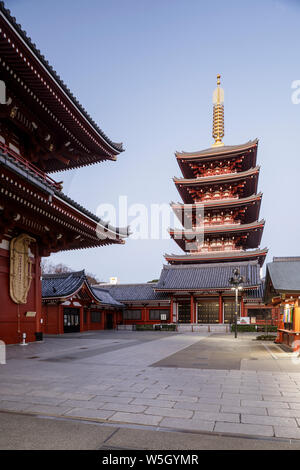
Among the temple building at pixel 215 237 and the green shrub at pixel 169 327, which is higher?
the temple building at pixel 215 237

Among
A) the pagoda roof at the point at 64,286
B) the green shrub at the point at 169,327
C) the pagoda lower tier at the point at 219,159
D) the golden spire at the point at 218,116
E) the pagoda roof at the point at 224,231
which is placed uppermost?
the golden spire at the point at 218,116

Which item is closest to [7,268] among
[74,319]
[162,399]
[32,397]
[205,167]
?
[32,397]

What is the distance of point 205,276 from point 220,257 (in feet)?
10.6

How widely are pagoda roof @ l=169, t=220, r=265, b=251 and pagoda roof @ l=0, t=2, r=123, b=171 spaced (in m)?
21.9

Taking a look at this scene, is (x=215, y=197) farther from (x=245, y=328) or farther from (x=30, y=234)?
(x=30, y=234)

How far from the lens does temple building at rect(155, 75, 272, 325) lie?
3284 centimetres

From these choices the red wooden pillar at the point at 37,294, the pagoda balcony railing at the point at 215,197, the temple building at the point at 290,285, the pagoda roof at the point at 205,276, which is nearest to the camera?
the temple building at the point at 290,285

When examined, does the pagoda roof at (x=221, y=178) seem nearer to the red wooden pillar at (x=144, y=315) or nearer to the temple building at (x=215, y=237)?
the temple building at (x=215, y=237)

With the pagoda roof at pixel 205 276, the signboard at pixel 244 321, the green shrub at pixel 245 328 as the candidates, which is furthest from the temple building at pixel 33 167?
the signboard at pixel 244 321

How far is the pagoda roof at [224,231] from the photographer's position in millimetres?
35500

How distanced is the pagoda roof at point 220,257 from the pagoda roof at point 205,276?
113 cm

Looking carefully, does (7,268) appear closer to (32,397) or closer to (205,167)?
(32,397)

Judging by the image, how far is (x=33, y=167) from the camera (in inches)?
567

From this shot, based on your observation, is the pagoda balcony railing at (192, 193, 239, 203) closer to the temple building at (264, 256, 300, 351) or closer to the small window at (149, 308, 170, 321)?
the small window at (149, 308, 170, 321)
